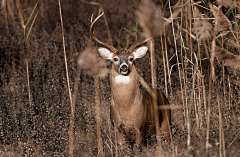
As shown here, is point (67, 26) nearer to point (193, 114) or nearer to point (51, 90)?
point (51, 90)

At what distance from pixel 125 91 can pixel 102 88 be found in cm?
89

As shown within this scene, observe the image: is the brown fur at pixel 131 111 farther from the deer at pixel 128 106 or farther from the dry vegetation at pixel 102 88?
the dry vegetation at pixel 102 88

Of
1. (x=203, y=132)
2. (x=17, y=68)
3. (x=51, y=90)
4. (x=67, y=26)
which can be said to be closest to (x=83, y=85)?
(x=51, y=90)

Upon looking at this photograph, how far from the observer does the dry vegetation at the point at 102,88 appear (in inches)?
131

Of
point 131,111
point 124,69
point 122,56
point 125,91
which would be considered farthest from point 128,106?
point 122,56

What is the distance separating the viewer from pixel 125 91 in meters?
4.04

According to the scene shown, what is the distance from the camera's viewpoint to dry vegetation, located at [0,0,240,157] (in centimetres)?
333

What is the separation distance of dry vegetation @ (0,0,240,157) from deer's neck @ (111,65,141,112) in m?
0.27

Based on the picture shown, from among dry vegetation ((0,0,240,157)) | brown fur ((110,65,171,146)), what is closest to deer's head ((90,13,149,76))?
brown fur ((110,65,171,146))

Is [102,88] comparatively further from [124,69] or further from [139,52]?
[124,69]

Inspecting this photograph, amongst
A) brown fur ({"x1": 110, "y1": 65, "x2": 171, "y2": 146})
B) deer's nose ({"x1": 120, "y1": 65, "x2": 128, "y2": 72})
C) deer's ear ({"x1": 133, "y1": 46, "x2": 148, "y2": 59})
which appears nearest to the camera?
deer's nose ({"x1": 120, "y1": 65, "x2": 128, "y2": 72})

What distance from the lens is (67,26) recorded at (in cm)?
786

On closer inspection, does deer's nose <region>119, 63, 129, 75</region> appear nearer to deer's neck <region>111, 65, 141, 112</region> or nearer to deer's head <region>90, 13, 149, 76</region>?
deer's head <region>90, 13, 149, 76</region>

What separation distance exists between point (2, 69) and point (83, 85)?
5.54 ft
